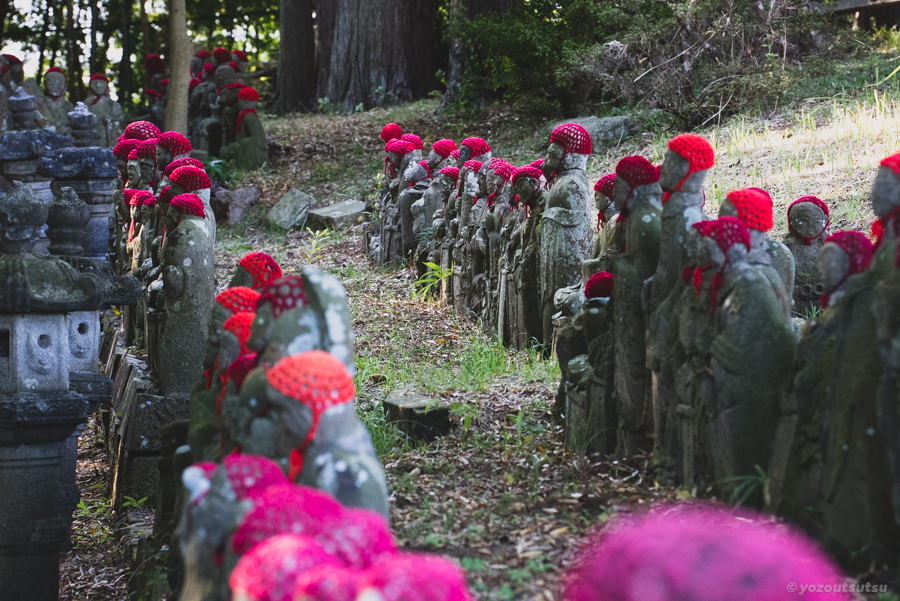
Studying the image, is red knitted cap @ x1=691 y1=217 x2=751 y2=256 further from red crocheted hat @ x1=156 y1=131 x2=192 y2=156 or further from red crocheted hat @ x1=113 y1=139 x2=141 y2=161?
red crocheted hat @ x1=113 y1=139 x2=141 y2=161

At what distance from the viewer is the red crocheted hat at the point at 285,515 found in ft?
8.14

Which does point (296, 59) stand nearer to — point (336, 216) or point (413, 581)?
point (336, 216)

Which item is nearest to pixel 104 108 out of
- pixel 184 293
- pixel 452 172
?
pixel 452 172

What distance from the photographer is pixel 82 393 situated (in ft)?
20.3

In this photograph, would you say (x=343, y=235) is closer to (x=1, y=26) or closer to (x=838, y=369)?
(x=838, y=369)

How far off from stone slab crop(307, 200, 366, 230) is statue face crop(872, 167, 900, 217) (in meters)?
11.5

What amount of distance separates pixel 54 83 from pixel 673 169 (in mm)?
14282

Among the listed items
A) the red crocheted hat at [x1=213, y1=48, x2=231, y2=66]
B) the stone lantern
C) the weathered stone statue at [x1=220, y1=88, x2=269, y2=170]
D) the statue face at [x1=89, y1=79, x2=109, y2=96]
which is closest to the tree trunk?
the weathered stone statue at [x1=220, y1=88, x2=269, y2=170]

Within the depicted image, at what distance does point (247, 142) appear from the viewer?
16719 millimetres

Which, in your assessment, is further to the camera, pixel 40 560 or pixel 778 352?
pixel 40 560

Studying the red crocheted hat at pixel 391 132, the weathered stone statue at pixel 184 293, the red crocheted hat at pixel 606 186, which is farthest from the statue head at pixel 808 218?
the red crocheted hat at pixel 391 132

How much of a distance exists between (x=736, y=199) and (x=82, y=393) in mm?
Answer: 4448

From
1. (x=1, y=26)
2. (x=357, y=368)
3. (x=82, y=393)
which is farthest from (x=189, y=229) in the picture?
(x=1, y=26)

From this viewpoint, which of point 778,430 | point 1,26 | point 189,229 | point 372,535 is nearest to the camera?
point 372,535
